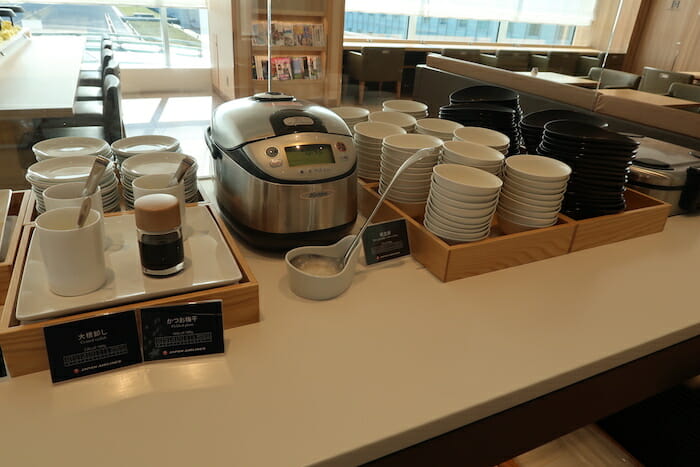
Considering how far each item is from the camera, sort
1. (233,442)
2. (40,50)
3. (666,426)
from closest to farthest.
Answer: (233,442), (666,426), (40,50)

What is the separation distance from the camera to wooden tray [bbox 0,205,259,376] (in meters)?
0.51

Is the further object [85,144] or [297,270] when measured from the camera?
[85,144]

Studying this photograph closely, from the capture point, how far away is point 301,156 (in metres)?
0.74

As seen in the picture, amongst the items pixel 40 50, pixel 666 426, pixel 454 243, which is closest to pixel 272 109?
pixel 454 243

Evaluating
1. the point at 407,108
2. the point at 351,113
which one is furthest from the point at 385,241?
the point at 407,108

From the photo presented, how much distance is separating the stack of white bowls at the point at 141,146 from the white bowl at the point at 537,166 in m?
0.60

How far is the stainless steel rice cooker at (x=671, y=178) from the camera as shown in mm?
1046

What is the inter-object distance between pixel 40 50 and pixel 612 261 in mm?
3865

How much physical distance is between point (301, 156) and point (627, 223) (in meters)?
0.66

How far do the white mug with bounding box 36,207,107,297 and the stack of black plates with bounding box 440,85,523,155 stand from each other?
83 centimetres

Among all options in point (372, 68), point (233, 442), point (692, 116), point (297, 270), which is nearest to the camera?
point (233, 442)

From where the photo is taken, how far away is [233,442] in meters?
0.47

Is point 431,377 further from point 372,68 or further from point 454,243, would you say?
point 372,68

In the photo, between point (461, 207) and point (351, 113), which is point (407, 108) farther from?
point (461, 207)
